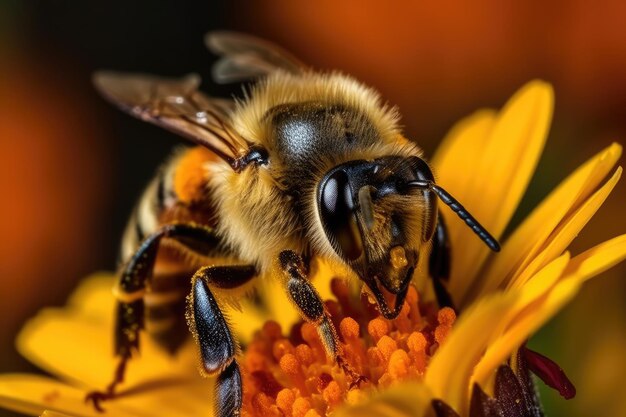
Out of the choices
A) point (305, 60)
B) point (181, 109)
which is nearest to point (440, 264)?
point (181, 109)

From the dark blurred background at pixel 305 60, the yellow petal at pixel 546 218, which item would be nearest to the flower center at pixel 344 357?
the yellow petal at pixel 546 218

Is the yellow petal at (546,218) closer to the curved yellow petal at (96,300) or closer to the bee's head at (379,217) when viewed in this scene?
the bee's head at (379,217)

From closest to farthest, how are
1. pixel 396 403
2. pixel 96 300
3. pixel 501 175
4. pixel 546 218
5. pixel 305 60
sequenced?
pixel 396 403, pixel 546 218, pixel 501 175, pixel 96 300, pixel 305 60

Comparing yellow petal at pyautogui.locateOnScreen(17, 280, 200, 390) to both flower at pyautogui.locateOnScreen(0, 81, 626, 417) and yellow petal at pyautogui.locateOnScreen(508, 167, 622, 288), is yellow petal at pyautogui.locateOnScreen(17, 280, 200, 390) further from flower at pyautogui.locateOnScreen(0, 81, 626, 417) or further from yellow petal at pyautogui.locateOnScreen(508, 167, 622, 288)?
yellow petal at pyautogui.locateOnScreen(508, 167, 622, 288)

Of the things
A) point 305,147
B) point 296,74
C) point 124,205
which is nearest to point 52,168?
point 124,205

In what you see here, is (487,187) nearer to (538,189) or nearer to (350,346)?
(350,346)

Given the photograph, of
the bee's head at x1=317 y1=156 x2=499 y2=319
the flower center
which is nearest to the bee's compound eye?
the bee's head at x1=317 y1=156 x2=499 y2=319

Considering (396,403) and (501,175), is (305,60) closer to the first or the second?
(501,175)
